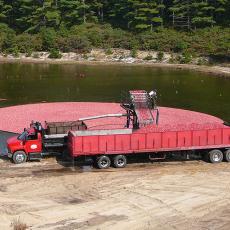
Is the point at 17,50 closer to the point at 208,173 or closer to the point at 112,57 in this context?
the point at 112,57

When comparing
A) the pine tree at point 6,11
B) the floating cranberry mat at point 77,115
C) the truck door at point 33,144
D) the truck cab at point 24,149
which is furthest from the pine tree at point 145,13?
the truck cab at point 24,149

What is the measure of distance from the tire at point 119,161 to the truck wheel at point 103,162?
1.32 feet

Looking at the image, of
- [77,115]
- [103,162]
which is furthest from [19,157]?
[77,115]

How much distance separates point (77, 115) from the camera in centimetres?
4838

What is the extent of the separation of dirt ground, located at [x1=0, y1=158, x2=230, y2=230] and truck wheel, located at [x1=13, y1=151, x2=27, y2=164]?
45cm

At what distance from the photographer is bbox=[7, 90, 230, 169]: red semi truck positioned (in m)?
32.5

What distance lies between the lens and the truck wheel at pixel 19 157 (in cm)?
3378

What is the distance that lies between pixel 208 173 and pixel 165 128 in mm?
4410

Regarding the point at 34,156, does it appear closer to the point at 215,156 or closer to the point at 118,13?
the point at 215,156

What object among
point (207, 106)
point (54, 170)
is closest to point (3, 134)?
point (54, 170)

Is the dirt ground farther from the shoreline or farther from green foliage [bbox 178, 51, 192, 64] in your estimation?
green foliage [bbox 178, 51, 192, 64]

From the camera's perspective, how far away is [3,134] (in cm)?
4106

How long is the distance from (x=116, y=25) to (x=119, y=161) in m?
87.5

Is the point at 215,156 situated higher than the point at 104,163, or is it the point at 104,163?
the point at 215,156
